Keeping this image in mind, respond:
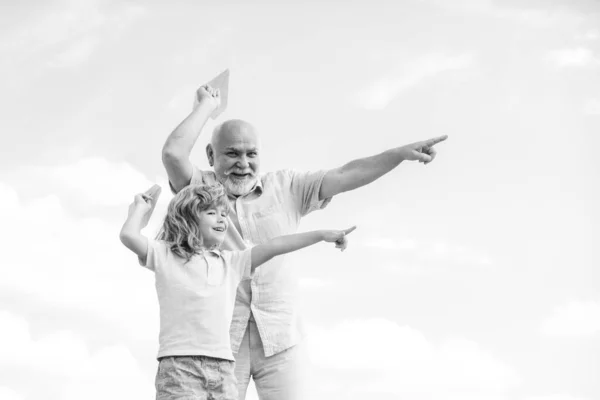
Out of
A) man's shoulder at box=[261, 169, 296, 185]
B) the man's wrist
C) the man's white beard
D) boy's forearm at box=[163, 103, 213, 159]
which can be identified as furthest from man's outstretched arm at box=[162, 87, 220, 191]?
the man's wrist

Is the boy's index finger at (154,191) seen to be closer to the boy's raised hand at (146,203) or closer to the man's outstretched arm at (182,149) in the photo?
the boy's raised hand at (146,203)

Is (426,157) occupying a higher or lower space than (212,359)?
higher

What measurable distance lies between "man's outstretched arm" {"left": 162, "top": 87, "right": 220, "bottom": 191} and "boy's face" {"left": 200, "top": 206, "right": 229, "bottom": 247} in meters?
0.83

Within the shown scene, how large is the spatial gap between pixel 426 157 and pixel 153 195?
157 cm

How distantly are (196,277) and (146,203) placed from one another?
21.3 inches

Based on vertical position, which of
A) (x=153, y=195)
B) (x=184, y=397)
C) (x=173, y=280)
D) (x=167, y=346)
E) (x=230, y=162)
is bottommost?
(x=184, y=397)

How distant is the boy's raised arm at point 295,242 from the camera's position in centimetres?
450

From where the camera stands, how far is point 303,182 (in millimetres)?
5586

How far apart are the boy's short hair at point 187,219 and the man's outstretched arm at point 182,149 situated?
763 millimetres

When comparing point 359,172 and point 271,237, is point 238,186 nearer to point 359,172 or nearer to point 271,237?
point 271,237

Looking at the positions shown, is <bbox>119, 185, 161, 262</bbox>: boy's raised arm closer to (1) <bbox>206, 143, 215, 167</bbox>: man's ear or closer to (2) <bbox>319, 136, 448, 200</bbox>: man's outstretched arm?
(1) <bbox>206, 143, 215, 167</bbox>: man's ear

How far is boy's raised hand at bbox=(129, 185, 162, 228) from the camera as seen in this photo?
4.77 meters

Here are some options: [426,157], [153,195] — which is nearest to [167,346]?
[153,195]

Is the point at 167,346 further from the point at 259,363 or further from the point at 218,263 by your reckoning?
the point at 259,363
